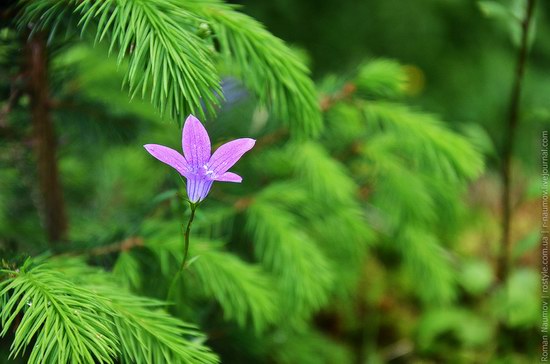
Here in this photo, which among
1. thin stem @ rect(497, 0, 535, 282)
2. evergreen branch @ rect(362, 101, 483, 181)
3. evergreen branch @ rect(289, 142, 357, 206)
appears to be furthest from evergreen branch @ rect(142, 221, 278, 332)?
thin stem @ rect(497, 0, 535, 282)

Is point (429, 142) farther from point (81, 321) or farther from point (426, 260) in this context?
point (81, 321)

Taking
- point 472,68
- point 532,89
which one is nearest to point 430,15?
point 472,68

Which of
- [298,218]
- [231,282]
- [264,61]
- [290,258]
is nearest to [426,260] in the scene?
[298,218]

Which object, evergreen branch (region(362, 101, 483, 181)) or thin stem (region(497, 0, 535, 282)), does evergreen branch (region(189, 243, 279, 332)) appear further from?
thin stem (region(497, 0, 535, 282))

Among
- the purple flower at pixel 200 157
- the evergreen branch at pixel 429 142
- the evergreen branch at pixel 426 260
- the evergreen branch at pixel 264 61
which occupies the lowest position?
the evergreen branch at pixel 426 260

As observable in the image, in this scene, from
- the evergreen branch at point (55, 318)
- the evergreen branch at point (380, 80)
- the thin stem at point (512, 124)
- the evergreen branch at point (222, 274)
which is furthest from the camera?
the thin stem at point (512, 124)

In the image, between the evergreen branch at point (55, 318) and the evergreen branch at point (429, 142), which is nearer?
the evergreen branch at point (55, 318)

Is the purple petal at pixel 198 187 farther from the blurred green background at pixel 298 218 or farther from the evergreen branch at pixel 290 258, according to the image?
the evergreen branch at pixel 290 258

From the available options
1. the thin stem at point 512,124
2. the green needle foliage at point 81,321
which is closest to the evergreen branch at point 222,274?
the green needle foliage at point 81,321
